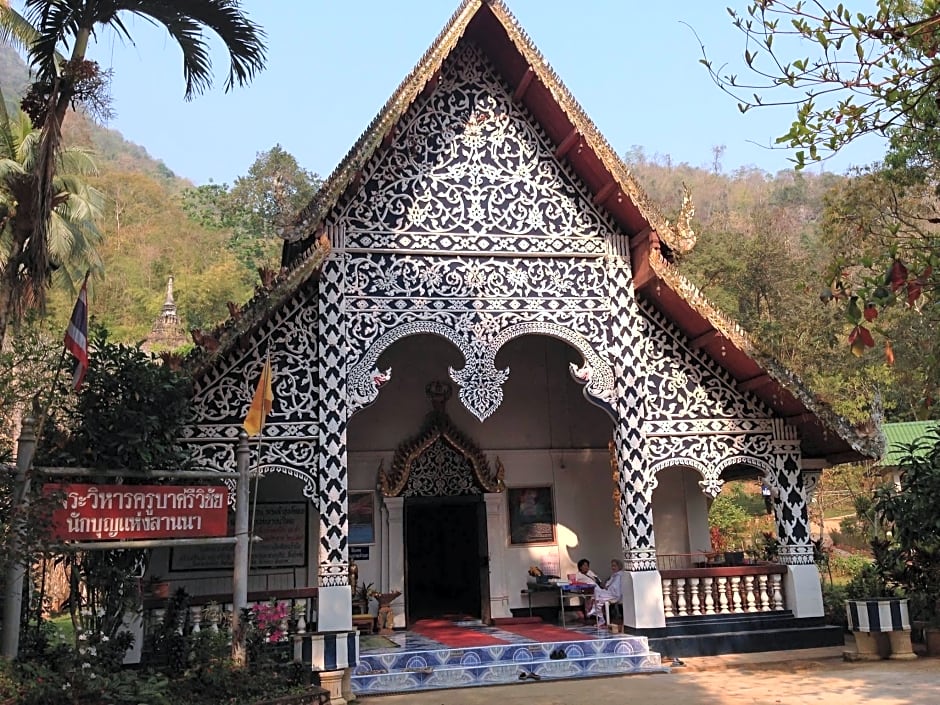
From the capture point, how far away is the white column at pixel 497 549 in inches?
444

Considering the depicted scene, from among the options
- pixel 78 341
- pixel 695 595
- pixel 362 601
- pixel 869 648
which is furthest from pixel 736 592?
pixel 78 341

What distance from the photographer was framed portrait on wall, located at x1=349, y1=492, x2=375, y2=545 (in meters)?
11.3

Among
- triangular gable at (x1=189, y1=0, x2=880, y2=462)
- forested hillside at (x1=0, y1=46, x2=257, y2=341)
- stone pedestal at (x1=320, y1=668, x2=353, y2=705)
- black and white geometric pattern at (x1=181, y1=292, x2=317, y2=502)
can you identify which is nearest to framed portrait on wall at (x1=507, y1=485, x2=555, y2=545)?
triangular gable at (x1=189, y1=0, x2=880, y2=462)

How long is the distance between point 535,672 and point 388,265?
4.59 m

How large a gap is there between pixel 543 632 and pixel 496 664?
146 cm

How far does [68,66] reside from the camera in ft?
23.7

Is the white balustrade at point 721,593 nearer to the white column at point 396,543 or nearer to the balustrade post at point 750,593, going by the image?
the balustrade post at point 750,593

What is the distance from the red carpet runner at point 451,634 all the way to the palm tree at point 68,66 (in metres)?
5.49

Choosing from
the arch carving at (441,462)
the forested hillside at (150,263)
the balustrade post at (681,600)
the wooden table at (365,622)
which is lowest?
the wooden table at (365,622)

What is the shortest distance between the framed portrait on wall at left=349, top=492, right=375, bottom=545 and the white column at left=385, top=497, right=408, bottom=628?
0.77ft

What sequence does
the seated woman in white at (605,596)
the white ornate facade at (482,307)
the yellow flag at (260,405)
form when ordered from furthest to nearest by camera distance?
the seated woman in white at (605,596), the white ornate facade at (482,307), the yellow flag at (260,405)

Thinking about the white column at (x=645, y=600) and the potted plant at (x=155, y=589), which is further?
the white column at (x=645, y=600)

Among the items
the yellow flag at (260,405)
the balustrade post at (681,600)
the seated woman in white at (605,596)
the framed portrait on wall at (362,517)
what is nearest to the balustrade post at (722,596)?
the balustrade post at (681,600)

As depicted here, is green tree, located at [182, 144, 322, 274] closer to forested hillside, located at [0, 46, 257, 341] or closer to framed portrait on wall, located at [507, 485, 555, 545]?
forested hillside, located at [0, 46, 257, 341]
